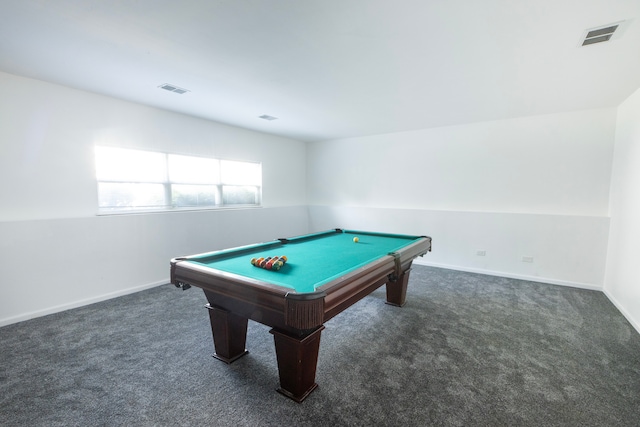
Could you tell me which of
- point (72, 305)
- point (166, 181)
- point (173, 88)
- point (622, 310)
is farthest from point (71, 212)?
point (622, 310)

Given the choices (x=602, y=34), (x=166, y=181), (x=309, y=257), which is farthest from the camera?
(x=166, y=181)

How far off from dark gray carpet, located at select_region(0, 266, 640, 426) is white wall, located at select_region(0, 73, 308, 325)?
336 mm

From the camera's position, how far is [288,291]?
1472 mm

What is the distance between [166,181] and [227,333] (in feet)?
9.26

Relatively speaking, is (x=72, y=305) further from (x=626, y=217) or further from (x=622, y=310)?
(x=626, y=217)

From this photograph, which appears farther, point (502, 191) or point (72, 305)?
point (502, 191)

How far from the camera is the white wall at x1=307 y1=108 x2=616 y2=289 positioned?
3.71m

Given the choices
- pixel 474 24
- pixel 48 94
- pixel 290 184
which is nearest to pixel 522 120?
pixel 474 24

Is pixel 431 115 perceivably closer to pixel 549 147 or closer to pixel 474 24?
pixel 549 147

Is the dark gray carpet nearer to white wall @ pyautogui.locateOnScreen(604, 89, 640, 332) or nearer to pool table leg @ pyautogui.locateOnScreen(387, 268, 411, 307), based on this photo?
pool table leg @ pyautogui.locateOnScreen(387, 268, 411, 307)

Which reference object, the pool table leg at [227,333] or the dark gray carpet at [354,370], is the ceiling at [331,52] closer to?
the pool table leg at [227,333]

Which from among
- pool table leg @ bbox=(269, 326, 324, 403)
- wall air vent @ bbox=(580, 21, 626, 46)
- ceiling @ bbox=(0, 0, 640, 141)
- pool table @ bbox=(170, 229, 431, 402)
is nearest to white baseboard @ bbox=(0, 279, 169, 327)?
pool table @ bbox=(170, 229, 431, 402)

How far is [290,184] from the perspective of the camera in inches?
239

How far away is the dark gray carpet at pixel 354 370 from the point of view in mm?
1594
